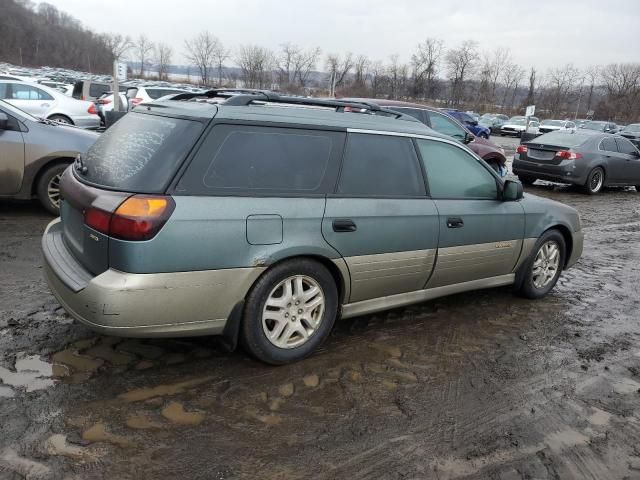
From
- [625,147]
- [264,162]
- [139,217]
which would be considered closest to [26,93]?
[264,162]

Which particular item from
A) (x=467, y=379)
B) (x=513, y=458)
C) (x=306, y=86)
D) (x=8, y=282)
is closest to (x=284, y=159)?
(x=467, y=379)

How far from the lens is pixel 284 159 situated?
11.0 ft

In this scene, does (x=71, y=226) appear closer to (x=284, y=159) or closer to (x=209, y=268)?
(x=209, y=268)

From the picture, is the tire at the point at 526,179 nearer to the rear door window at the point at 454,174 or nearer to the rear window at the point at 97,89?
the rear door window at the point at 454,174

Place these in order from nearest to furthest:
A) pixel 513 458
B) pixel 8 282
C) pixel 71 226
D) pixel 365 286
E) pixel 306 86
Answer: pixel 513 458 → pixel 71 226 → pixel 365 286 → pixel 8 282 → pixel 306 86

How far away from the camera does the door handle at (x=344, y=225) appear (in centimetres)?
343

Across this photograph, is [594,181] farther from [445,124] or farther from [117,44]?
[117,44]

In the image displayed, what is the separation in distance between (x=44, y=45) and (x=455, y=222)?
4185 inches

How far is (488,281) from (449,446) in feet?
6.89

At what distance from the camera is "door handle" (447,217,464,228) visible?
4.07m

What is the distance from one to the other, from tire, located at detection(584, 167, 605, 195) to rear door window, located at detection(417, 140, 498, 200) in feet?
30.7

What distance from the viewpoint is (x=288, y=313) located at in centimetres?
338

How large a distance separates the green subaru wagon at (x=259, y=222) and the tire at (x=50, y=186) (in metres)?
3.21

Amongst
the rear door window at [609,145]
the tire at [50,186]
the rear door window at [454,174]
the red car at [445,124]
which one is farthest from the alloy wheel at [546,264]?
the rear door window at [609,145]
